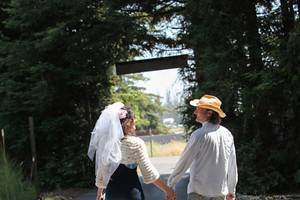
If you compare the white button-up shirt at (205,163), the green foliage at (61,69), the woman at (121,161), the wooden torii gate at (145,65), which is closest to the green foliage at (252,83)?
the green foliage at (61,69)

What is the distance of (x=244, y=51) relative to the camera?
12.2m

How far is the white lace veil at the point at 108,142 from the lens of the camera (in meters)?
4.86

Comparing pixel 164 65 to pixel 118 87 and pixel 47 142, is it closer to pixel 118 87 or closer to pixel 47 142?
pixel 118 87

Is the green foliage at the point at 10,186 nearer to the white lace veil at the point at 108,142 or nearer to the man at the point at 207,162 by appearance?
the white lace veil at the point at 108,142

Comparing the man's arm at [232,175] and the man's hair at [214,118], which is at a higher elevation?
the man's hair at [214,118]

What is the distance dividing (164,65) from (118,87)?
168cm

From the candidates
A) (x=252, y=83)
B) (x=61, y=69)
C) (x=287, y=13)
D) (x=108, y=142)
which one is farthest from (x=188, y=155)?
(x=61, y=69)

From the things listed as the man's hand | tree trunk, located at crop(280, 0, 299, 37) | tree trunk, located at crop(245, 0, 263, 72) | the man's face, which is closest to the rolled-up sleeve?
the man's face

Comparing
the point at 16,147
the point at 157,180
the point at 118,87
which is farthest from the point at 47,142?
the point at 157,180

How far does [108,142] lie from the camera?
4922mm

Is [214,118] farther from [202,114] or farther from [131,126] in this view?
[131,126]

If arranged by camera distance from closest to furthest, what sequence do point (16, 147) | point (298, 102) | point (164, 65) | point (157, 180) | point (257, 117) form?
point (157, 180), point (298, 102), point (257, 117), point (16, 147), point (164, 65)

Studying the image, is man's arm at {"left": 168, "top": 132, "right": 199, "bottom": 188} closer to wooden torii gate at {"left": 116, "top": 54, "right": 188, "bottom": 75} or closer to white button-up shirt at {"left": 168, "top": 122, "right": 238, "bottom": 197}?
white button-up shirt at {"left": 168, "top": 122, "right": 238, "bottom": 197}

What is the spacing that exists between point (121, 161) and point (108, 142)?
22 centimetres
